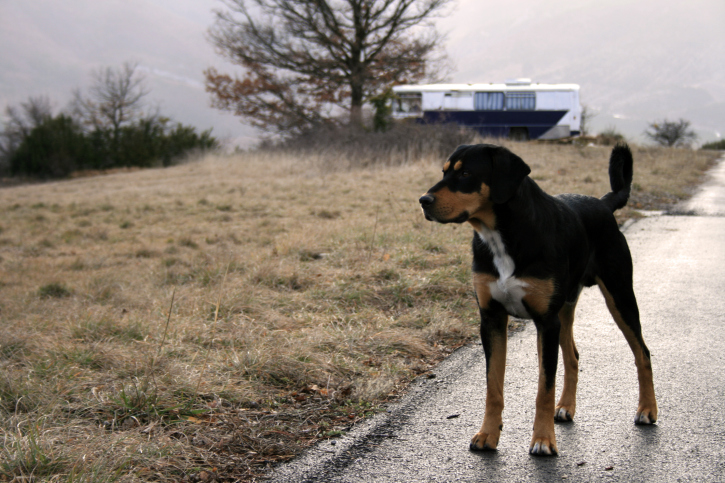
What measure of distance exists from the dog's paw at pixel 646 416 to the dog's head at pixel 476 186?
4.49ft

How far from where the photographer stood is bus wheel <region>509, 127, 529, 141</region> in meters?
29.8

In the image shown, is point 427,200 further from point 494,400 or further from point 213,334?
point 213,334

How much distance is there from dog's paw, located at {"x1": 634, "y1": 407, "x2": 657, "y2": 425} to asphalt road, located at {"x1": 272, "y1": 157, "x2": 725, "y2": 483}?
1.3 inches

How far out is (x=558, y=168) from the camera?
54.4 feet

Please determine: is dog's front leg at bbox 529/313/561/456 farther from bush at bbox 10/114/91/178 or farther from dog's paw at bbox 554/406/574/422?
bush at bbox 10/114/91/178

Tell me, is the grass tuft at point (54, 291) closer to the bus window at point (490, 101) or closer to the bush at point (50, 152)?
the bus window at point (490, 101)

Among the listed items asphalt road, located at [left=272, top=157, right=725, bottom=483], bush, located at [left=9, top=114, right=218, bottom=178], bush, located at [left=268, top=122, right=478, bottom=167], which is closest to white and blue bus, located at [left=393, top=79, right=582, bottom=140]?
bush, located at [left=268, top=122, right=478, bottom=167]

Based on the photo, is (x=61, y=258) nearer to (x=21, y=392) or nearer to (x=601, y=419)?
(x=21, y=392)

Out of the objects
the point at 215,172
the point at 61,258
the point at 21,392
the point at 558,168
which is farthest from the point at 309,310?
the point at 215,172

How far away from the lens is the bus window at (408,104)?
2930 centimetres

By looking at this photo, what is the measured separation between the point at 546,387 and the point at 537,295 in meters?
0.44

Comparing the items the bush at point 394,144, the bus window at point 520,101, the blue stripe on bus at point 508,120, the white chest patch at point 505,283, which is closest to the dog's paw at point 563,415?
the white chest patch at point 505,283

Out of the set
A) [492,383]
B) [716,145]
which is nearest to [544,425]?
[492,383]

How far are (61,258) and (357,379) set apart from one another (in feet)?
22.7
